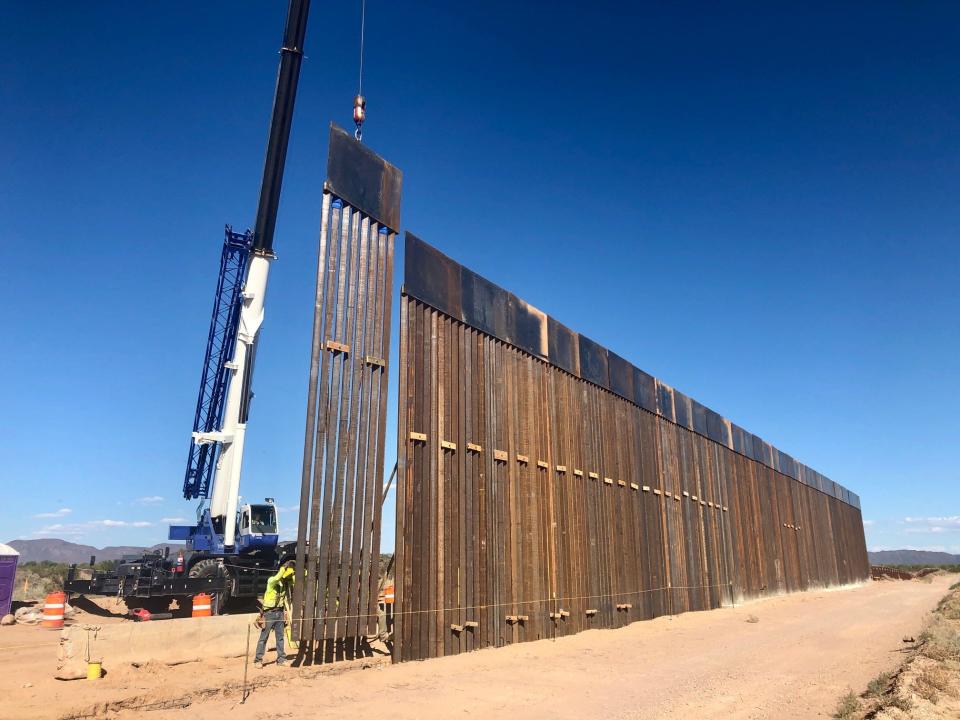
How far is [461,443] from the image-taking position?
1471 cm

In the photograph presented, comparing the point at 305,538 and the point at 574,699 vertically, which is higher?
the point at 305,538

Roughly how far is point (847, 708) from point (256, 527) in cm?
1647

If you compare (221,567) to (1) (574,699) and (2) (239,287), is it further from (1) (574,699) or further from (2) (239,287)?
(1) (574,699)

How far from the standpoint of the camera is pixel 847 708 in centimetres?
877

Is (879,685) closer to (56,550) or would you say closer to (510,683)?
(510,683)

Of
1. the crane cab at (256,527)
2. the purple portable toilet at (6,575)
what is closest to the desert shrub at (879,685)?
the crane cab at (256,527)

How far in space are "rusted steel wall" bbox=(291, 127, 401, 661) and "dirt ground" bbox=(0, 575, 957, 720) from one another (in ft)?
3.15

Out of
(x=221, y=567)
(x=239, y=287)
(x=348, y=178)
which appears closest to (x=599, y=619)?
(x=221, y=567)

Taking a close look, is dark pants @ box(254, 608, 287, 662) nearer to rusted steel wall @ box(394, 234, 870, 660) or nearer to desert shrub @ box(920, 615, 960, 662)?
rusted steel wall @ box(394, 234, 870, 660)

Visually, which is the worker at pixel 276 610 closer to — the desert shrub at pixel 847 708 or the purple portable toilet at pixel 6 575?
the desert shrub at pixel 847 708

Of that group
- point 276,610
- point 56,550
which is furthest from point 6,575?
point 56,550

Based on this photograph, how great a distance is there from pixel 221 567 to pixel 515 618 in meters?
8.48

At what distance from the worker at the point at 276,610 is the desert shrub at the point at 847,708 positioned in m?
7.99

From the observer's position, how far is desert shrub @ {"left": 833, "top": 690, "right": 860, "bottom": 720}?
8.53 m
